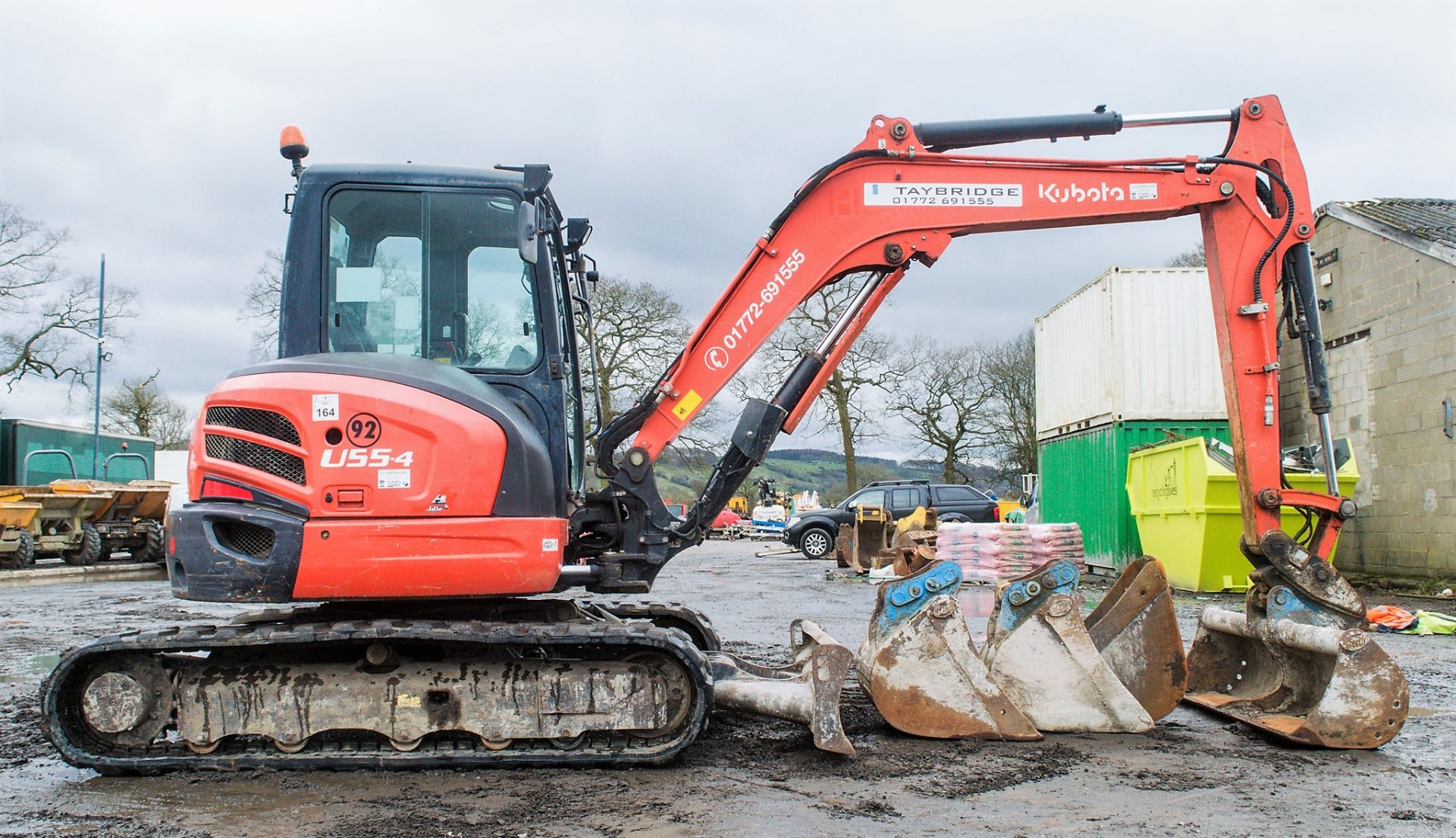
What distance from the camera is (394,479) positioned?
461cm

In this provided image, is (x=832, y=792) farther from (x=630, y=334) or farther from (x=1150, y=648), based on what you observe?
(x=630, y=334)

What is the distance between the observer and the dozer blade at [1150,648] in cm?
556

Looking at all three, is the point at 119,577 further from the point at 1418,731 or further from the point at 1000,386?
the point at 1000,386

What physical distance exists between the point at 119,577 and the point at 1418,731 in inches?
732

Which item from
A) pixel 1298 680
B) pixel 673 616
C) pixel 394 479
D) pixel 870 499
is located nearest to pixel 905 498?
pixel 870 499

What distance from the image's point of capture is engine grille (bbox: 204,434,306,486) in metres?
4.63

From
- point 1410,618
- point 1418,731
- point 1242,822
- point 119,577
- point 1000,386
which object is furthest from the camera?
point 1000,386

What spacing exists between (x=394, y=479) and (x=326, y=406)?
0.42m

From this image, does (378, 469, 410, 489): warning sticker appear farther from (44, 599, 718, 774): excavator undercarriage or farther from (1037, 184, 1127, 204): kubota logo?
(1037, 184, 1127, 204): kubota logo

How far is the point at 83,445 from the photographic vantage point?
90.0 ft

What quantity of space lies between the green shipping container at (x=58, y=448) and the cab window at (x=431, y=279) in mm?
18644

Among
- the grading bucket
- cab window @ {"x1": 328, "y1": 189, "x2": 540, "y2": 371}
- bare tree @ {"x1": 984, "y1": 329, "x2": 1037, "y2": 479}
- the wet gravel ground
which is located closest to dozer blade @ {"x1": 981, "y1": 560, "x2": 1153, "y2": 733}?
the wet gravel ground

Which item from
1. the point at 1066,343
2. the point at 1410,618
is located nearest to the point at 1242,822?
the point at 1410,618

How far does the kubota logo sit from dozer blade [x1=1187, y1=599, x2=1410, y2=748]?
2230mm
